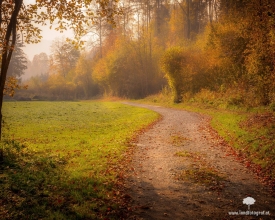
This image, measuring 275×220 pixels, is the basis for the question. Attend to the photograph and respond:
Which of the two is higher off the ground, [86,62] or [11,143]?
[86,62]

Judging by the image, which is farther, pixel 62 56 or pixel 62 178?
pixel 62 56

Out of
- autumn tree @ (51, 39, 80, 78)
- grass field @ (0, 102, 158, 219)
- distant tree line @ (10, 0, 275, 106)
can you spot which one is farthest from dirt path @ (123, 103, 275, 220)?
autumn tree @ (51, 39, 80, 78)

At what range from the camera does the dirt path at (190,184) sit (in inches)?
228

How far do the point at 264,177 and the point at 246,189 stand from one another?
1302 mm

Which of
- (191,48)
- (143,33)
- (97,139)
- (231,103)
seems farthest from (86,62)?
(97,139)

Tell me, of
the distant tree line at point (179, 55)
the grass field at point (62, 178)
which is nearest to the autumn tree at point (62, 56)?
the distant tree line at point (179, 55)

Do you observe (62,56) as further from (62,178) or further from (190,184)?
(190,184)

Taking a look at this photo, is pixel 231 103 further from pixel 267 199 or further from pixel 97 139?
pixel 267 199

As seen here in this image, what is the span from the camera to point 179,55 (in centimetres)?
3148

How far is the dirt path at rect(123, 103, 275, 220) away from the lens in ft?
19.0

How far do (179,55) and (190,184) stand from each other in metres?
26.5

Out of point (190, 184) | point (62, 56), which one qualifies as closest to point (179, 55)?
point (190, 184)

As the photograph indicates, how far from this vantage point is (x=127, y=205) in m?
6.10

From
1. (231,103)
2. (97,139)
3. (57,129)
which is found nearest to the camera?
(97,139)
